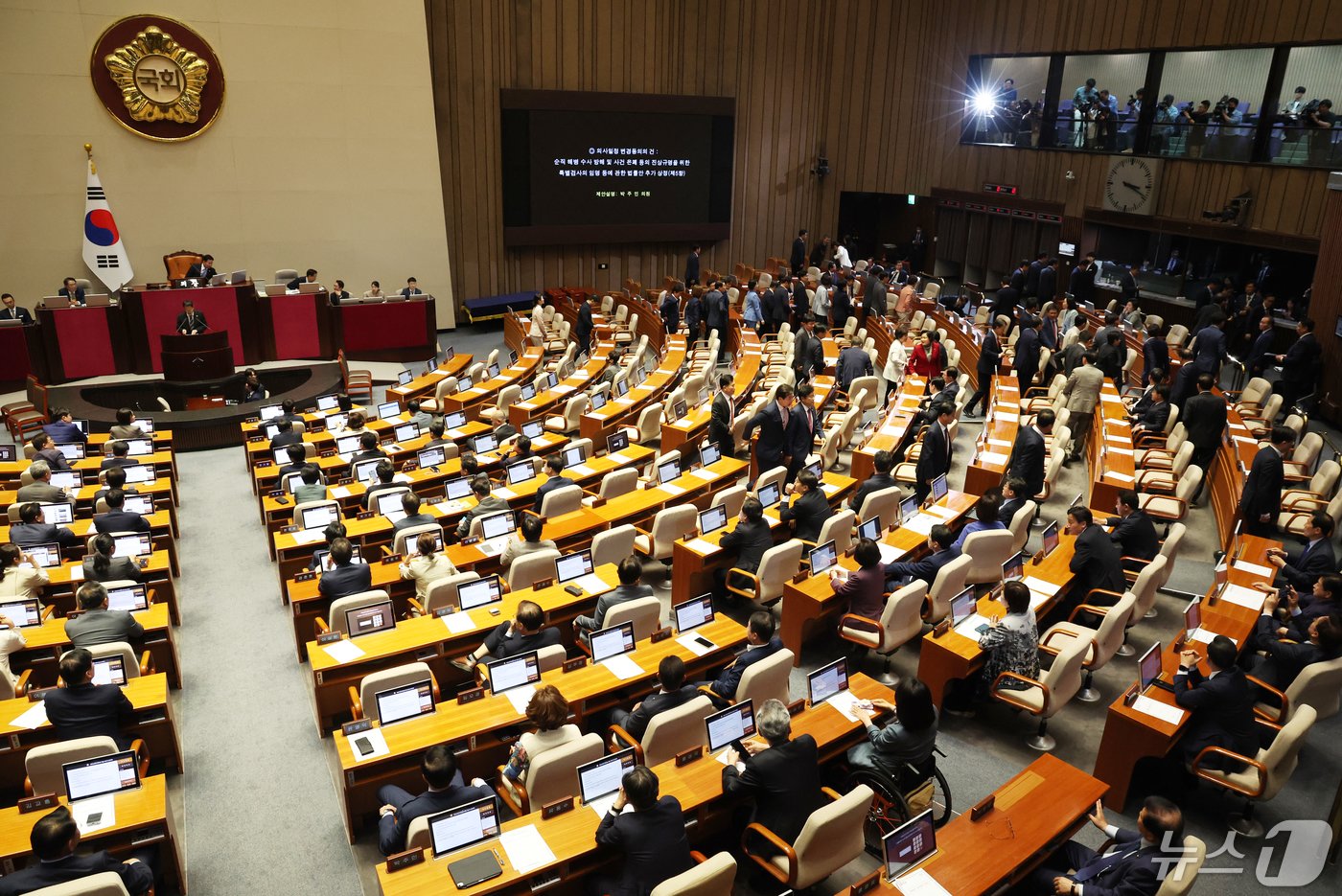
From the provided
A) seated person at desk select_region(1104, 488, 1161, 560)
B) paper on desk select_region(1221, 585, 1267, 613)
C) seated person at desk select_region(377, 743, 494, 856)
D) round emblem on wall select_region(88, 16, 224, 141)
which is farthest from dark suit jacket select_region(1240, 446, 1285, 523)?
round emblem on wall select_region(88, 16, 224, 141)

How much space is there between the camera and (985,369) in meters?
13.3

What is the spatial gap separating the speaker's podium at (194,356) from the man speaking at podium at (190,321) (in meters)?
0.16

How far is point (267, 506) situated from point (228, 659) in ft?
6.65

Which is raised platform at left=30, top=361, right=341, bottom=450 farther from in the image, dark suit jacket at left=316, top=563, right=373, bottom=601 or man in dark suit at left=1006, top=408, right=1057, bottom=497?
man in dark suit at left=1006, top=408, right=1057, bottom=497

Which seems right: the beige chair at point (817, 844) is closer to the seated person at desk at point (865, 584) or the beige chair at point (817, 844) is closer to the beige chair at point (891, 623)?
the beige chair at point (891, 623)

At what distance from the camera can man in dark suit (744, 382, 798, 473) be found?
10070 millimetres

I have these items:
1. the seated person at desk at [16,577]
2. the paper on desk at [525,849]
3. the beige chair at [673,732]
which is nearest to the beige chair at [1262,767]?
the beige chair at [673,732]

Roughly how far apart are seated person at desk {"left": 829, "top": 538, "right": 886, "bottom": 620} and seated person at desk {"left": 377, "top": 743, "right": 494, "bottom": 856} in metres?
3.14

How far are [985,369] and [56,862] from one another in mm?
11961

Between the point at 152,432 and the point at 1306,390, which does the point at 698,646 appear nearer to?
the point at 152,432

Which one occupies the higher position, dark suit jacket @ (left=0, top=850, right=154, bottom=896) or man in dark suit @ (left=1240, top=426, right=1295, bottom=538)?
man in dark suit @ (left=1240, top=426, right=1295, bottom=538)

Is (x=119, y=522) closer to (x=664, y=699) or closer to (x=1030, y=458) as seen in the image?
(x=664, y=699)

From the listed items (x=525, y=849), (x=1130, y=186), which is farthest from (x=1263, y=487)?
(x=1130, y=186)

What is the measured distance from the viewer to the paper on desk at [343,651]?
21.2 feet
